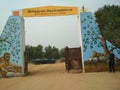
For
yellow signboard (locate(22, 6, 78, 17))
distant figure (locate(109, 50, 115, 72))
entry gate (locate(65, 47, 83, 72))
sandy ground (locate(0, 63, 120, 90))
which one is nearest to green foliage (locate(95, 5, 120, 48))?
entry gate (locate(65, 47, 83, 72))

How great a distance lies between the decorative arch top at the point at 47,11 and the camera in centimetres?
2100

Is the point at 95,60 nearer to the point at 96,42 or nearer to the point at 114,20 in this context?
the point at 96,42

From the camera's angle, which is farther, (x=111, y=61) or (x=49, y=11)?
(x=49, y=11)

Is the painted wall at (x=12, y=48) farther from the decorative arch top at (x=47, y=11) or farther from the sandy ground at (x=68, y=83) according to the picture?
the sandy ground at (x=68, y=83)

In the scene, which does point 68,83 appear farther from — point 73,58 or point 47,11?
point 47,11

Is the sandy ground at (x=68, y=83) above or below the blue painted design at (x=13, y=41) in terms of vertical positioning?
below

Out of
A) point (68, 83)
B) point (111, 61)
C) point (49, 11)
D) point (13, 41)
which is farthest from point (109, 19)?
point (68, 83)

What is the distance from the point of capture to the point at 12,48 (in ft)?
66.8

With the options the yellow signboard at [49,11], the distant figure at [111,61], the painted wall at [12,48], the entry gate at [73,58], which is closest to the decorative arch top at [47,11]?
the yellow signboard at [49,11]

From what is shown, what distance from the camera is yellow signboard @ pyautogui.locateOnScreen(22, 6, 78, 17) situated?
21.0m

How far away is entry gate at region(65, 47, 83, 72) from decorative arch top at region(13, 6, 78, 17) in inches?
119

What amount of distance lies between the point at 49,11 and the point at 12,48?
4254mm

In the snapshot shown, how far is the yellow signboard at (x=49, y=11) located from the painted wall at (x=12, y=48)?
0.91 meters

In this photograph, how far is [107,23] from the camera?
4112 centimetres
